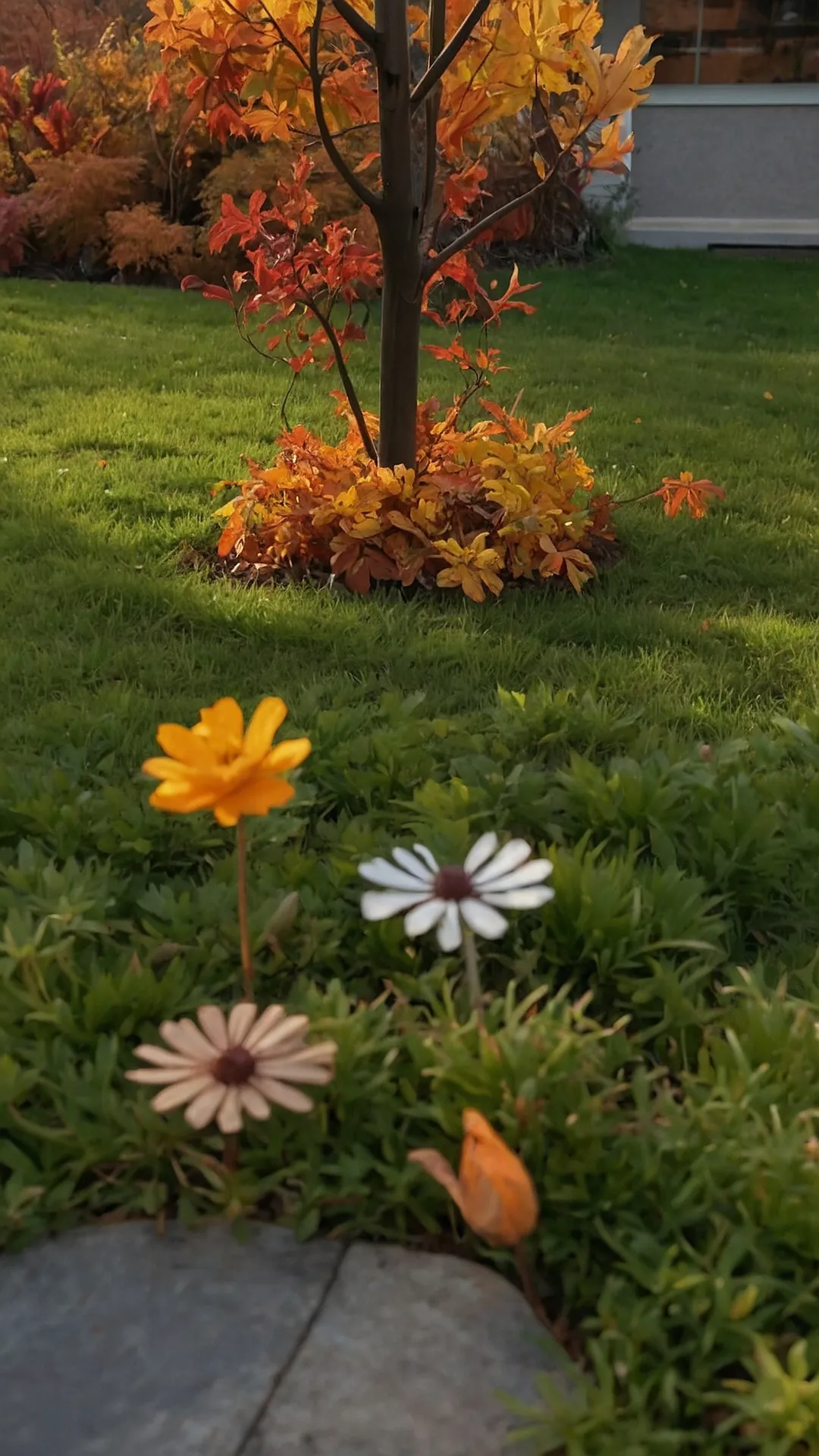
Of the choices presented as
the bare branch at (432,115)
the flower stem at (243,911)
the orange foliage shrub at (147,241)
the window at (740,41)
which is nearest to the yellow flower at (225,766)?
the flower stem at (243,911)

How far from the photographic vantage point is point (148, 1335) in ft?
4.52

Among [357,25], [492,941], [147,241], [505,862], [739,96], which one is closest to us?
[505,862]

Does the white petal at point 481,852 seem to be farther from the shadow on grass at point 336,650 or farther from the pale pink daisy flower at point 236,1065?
the shadow on grass at point 336,650

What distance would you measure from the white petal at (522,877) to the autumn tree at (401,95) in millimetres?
2304

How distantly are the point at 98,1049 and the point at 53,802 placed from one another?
70 cm

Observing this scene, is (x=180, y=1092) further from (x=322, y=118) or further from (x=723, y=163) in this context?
(x=723, y=163)

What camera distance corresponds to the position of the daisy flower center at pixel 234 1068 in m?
1.45

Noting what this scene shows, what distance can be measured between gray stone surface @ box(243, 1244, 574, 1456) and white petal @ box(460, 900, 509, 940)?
0.39m

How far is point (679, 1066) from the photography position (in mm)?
1755

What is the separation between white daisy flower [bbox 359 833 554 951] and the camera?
1.49m

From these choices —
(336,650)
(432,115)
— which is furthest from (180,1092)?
(432,115)

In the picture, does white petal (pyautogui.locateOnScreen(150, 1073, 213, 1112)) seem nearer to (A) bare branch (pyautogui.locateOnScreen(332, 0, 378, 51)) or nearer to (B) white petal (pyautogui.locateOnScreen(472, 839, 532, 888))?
(B) white petal (pyautogui.locateOnScreen(472, 839, 532, 888))

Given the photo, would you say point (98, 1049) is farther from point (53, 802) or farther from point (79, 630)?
point (79, 630)

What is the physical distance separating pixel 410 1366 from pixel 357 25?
119 inches
